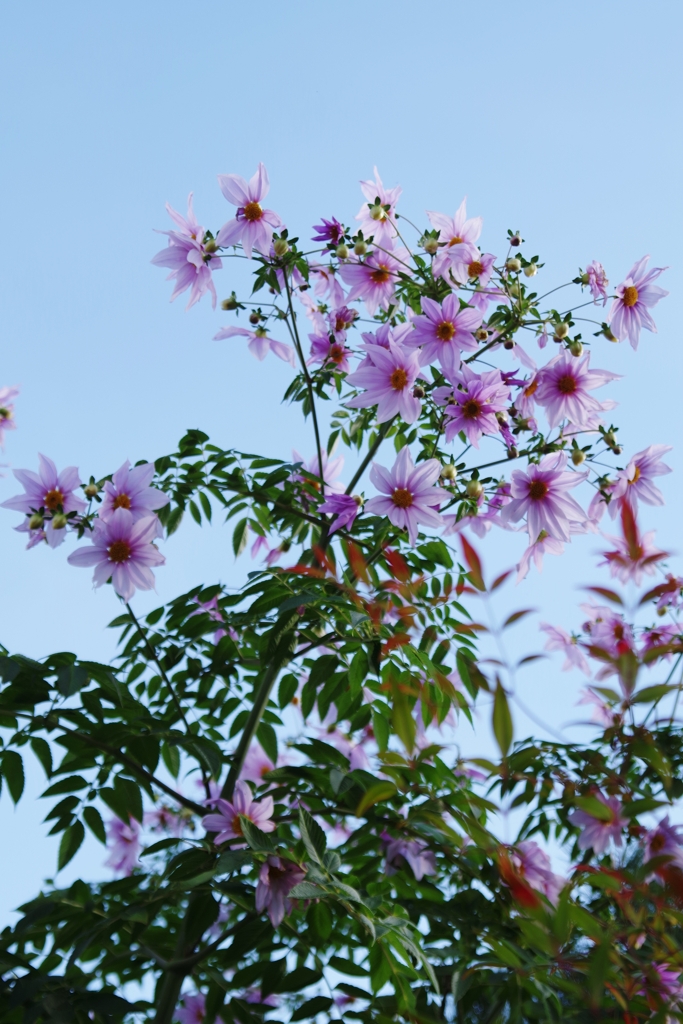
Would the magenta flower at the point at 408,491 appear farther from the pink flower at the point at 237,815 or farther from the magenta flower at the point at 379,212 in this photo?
the magenta flower at the point at 379,212

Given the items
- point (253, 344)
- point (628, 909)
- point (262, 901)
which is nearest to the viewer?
point (628, 909)

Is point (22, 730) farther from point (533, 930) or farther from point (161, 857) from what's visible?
point (161, 857)

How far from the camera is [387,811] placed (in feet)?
5.90

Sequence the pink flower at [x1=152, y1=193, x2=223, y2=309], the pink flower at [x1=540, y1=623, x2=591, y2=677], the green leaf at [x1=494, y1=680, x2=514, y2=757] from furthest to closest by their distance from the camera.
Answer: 1. the pink flower at [x1=540, y1=623, x2=591, y2=677]
2. the pink flower at [x1=152, y1=193, x2=223, y2=309]
3. the green leaf at [x1=494, y1=680, x2=514, y2=757]

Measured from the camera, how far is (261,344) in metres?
2.32

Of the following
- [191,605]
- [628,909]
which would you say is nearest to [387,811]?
[191,605]

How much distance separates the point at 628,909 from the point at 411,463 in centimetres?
104

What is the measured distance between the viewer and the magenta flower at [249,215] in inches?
82.3

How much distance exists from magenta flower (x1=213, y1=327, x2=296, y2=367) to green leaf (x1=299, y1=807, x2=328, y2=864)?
1.26 metres

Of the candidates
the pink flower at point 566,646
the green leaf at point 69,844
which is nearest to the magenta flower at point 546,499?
the green leaf at point 69,844

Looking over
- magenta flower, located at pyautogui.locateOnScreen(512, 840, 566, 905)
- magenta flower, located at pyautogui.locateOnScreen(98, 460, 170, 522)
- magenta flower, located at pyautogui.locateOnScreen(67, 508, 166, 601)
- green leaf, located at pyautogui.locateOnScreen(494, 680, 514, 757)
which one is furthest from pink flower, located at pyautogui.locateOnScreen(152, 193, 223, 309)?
green leaf, located at pyautogui.locateOnScreen(494, 680, 514, 757)

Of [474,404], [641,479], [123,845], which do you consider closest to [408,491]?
[474,404]

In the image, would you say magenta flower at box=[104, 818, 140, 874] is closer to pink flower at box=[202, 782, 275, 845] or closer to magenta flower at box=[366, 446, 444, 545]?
pink flower at box=[202, 782, 275, 845]

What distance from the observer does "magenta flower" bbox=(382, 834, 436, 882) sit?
5.94ft
